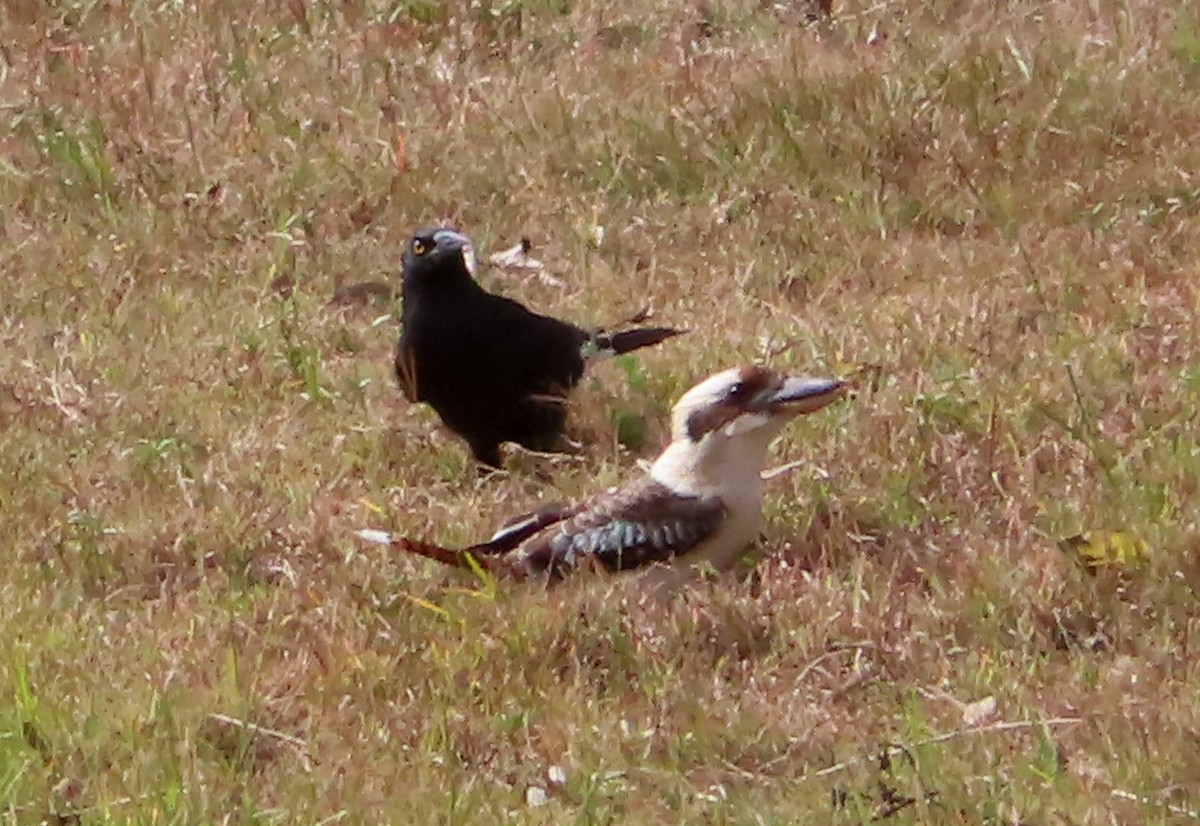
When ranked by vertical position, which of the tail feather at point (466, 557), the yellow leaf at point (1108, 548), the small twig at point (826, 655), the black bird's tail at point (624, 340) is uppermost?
the tail feather at point (466, 557)

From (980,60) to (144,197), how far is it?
354 centimetres

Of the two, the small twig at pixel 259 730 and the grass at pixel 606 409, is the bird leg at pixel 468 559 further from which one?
the small twig at pixel 259 730

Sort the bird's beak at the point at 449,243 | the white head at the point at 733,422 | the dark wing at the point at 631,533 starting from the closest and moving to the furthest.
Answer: the dark wing at the point at 631,533 < the white head at the point at 733,422 < the bird's beak at the point at 449,243


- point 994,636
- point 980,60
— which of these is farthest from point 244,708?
point 980,60

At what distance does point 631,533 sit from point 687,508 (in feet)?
0.53

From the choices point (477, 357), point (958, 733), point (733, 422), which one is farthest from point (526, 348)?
point (958, 733)

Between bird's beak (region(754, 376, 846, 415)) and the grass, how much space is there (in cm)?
31

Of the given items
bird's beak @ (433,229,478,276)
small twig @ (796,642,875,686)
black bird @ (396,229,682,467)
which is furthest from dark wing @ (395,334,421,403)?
small twig @ (796,642,875,686)

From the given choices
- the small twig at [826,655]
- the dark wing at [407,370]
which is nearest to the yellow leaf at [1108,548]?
the small twig at [826,655]

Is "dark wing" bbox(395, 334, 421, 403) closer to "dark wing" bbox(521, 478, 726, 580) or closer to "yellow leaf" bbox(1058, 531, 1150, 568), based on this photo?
"dark wing" bbox(521, 478, 726, 580)

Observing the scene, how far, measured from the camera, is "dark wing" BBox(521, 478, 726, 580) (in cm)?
588

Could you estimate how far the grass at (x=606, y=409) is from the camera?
16.0ft

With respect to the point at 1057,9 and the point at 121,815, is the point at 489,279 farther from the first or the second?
the point at 121,815

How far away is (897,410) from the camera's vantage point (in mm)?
6766
